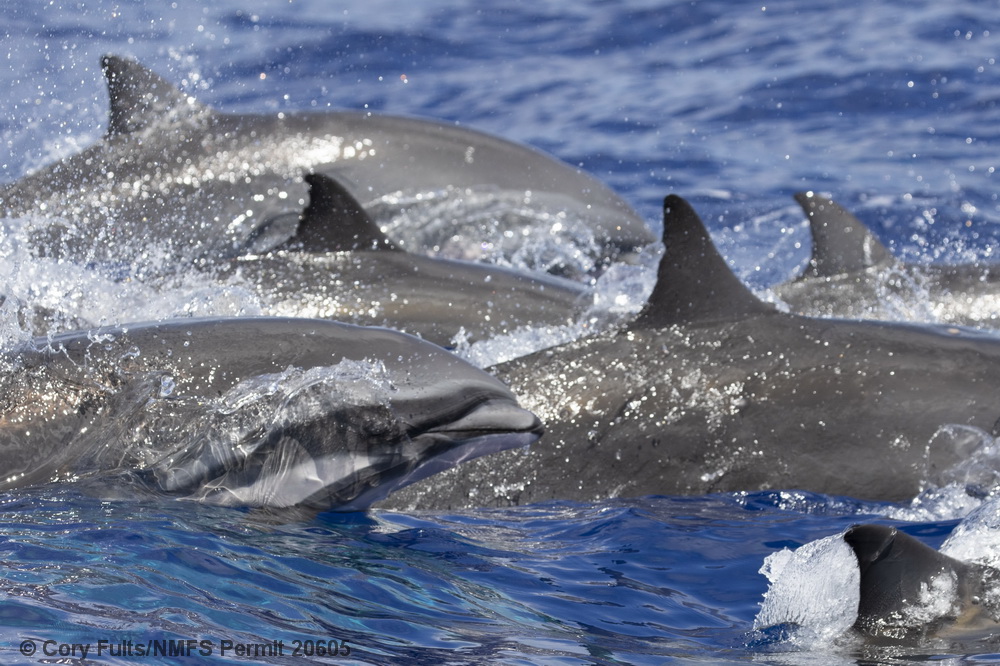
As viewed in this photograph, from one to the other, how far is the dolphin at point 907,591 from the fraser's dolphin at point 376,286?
408cm

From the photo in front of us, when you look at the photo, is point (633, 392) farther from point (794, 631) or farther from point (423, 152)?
point (423, 152)

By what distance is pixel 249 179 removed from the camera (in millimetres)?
10477

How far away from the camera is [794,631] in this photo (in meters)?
4.21

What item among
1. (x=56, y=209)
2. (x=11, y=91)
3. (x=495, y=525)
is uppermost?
(x=11, y=91)

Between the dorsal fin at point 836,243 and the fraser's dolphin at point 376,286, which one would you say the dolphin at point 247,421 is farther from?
the dorsal fin at point 836,243

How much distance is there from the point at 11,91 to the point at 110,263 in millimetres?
4534

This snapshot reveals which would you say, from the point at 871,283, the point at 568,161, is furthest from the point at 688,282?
the point at 568,161

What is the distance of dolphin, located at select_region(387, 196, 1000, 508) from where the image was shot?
19.5 feet

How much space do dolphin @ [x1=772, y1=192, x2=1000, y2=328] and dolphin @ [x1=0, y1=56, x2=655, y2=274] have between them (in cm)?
214

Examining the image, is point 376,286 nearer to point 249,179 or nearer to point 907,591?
point 249,179

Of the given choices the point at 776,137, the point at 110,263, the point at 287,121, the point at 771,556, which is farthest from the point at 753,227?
the point at 771,556
